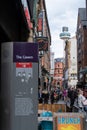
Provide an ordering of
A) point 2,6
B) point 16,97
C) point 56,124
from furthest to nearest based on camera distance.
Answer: point 2,6 → point 56,124 → point 16,97

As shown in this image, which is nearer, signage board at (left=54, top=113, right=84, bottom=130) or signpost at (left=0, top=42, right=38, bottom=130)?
signpost at (left=0, top=42, right=38, bottom=130)

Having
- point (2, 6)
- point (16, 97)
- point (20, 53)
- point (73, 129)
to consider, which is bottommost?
point (73, 129)

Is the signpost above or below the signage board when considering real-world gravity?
above

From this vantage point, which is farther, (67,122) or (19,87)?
(67,122)

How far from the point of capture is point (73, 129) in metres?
9.91

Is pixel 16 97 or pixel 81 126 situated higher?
pixel 16 97

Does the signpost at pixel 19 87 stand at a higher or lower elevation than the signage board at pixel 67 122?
higher

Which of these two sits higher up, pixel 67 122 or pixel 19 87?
pixel 19 87

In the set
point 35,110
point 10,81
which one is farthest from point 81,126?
point 10,81

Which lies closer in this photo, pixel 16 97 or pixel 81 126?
pixel 16 97

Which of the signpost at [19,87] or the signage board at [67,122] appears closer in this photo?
the signpost at [19,87]

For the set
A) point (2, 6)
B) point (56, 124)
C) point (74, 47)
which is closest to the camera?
point (56, 124)

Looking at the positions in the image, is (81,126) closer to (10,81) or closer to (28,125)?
(28,125)

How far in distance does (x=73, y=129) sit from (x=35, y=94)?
1.26m
